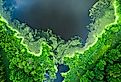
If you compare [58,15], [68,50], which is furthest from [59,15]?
[68,50]

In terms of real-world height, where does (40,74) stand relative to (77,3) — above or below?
below

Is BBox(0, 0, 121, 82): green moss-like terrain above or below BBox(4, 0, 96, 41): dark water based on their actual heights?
below

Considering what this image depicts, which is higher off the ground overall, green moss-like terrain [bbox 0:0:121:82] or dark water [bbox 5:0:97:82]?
dark water [bbox 5:0:97:82]

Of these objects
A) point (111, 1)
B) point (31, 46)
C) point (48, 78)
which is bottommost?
point (48, 78)

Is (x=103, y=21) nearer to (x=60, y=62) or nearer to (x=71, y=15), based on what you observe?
(x=71, y=15)

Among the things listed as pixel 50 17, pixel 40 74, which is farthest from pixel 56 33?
pixel 40 74

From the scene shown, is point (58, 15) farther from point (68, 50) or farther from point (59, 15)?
point (68, 50)
